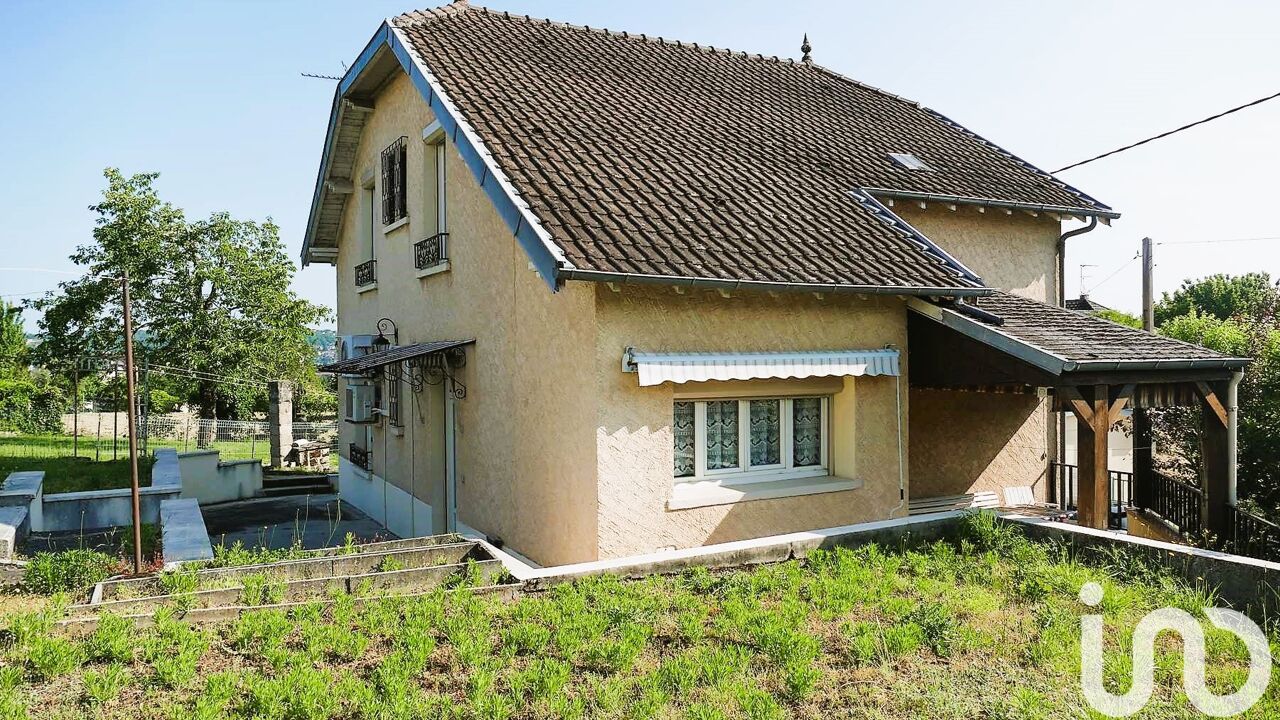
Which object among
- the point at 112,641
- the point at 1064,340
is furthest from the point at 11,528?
the point at 1064,340

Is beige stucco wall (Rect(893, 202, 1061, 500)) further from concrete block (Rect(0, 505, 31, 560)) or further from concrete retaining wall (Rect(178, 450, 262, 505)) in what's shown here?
concrete retaining wall (Rect(178, 450, 262, 505))

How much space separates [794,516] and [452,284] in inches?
236

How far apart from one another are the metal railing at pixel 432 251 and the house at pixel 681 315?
6 centimetres

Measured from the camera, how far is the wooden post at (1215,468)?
11008mm

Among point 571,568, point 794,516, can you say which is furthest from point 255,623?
point 794,516

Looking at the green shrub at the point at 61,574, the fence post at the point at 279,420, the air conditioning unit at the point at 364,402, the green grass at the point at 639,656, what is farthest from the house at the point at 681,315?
the fence post at the point at 279,420

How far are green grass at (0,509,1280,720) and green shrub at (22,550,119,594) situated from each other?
1.53 meters

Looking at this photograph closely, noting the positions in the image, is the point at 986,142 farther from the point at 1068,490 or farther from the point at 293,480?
the point at 293,480

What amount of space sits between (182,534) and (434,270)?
16.4 ft

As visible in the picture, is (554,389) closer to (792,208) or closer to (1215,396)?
(792,208)

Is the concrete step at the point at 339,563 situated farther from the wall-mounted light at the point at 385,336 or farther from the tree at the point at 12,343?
the tree at the point at 12,343

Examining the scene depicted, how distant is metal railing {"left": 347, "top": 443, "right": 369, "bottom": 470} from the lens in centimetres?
1678

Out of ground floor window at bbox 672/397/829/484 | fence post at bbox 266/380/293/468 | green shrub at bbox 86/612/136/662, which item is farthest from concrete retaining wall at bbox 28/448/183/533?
fence post at bbox 266/380/293/468

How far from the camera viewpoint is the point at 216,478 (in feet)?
61.2
